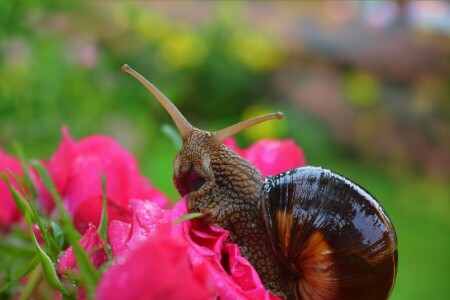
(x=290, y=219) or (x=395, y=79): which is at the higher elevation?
(x=395, y=79)

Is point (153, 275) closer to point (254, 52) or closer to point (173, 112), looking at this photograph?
point (173, 112)

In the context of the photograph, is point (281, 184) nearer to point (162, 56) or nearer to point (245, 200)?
point (245, 200)

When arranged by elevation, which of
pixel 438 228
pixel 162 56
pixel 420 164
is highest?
pixel 162 56

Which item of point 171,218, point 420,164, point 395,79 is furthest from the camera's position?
point 395,79

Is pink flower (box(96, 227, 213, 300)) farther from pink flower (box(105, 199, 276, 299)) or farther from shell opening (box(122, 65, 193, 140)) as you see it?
shell opening (box(122, 65, 193, 140))

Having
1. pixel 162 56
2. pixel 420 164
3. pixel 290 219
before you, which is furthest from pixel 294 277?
pixel 420 164

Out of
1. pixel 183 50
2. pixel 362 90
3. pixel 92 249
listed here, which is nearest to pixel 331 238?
pixel 92 249

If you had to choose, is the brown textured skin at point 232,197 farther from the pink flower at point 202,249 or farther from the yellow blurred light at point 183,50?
the yellow blurred light at point 183,50
